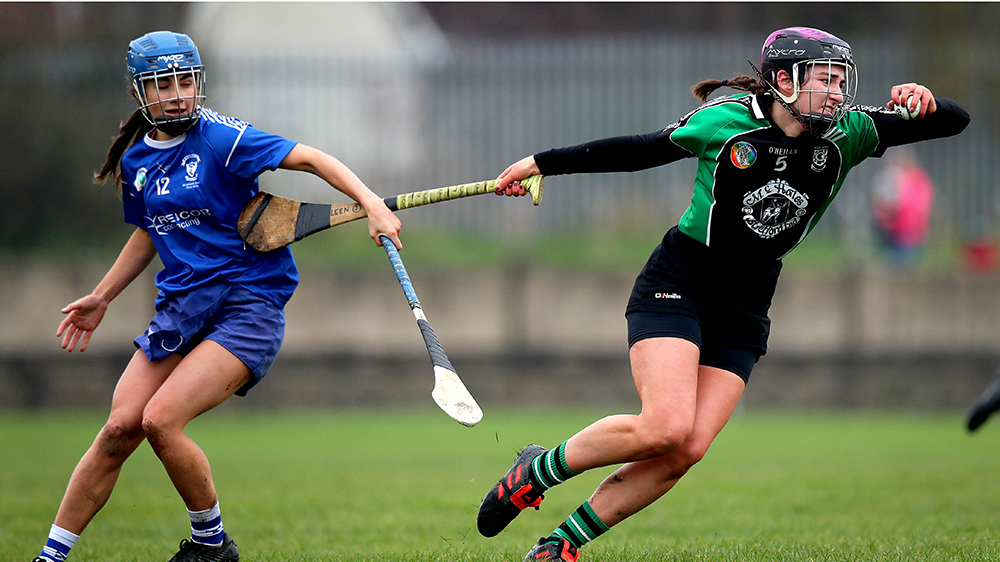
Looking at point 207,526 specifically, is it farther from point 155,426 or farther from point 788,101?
point 788,101

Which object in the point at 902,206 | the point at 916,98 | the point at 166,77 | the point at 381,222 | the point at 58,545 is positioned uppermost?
the point at 166,77

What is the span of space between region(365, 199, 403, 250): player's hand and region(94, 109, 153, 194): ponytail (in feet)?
3.74

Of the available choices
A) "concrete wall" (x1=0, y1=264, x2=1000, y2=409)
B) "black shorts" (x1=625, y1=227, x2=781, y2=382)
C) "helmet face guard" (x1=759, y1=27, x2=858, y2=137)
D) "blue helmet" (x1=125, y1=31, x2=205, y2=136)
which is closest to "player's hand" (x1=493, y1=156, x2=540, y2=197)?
"black shorts" (x1=625, y1=227, x2=781, y2=382)

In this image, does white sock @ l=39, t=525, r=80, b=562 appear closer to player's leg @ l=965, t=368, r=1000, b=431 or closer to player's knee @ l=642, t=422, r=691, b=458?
player's knee @ l=642, t=422, r=691, b=458

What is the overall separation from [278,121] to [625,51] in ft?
16.0

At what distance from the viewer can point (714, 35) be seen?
1536 centimetres

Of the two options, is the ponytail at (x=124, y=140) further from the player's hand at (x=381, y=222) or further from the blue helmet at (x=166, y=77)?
the player's hand at (x=381, y=222)

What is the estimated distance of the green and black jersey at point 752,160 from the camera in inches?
177

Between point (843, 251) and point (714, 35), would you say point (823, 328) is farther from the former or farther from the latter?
point (714, 35)

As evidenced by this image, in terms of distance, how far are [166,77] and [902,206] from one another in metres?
12.0

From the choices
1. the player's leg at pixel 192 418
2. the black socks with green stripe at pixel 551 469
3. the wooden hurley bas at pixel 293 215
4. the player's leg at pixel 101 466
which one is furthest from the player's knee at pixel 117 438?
the black socks with green stripe at pixel 551 469

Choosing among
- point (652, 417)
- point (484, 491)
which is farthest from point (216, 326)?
point (484, 491)

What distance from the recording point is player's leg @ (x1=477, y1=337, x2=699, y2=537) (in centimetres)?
438

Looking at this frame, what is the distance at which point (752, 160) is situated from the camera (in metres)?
4.48
